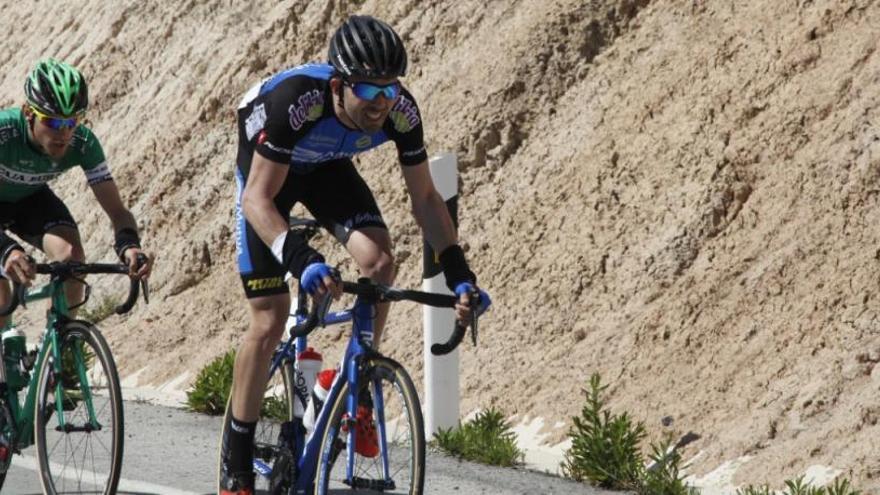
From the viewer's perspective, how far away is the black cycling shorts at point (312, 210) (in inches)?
242

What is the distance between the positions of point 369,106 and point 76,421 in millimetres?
2150

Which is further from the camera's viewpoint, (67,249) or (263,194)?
(67,249)

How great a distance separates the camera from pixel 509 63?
12469 millimetres

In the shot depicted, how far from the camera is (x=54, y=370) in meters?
6.90

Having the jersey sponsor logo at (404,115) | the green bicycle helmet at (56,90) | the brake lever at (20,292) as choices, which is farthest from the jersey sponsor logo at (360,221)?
the brake lever at (20,292)

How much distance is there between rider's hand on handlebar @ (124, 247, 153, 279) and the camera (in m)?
6.84

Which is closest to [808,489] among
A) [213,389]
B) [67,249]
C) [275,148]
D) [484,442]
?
[484,442]

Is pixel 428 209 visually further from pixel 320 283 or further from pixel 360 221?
pixel 320 283

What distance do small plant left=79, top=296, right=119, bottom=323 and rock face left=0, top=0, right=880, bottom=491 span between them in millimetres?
166

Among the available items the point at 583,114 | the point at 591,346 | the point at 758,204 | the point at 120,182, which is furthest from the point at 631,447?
the point at 120,182

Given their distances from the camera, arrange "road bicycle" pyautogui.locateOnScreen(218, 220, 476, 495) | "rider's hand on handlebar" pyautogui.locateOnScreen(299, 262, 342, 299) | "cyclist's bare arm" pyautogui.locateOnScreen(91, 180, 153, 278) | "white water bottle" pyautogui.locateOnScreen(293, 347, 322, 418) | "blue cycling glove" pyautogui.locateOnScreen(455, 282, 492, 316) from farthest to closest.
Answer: "cyclist's bare arm" pyautogui.locateOnScreen(91, 180, 153, 278) < "white water bottle" pyautogui.locateOnScreen(293, 347, 322, 418) < "blue cycling glove" pyautogui.locateOnScreen(455, 282, 492, 316) < "road bicycle" pyautogui.locateOnScreen(218, 220, 476, 495) < "rider's hand on handlebar" pyautogui.locateOnScreen(299, 262, 342, 299)

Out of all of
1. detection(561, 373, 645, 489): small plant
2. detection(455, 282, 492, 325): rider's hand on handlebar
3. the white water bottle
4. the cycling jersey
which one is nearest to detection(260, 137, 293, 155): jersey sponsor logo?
the cycling jersey

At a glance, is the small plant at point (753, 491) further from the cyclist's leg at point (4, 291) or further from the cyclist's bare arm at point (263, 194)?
the cyclist's leg at point (4, 291)

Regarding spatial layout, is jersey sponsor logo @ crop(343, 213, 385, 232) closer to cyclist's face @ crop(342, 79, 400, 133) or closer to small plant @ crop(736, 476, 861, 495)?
cyclist's face @ crop(342, 79, 400, 133)
